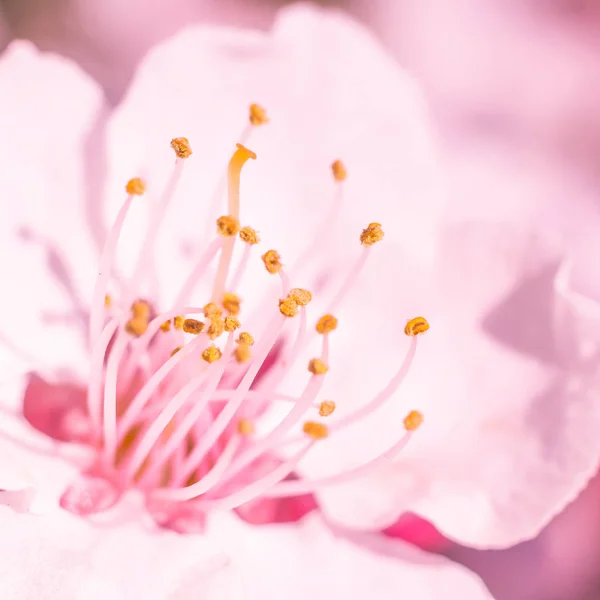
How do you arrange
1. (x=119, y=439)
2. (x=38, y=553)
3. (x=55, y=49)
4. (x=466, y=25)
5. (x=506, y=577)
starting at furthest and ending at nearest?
(x=466, y=25) → (x=55, y=49) → (x=506, y=577) → (x=119, y=439) → (x=38, y=553)

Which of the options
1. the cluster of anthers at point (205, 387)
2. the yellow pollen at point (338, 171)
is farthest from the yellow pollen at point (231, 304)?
the yellow pollen at point (338, 171)

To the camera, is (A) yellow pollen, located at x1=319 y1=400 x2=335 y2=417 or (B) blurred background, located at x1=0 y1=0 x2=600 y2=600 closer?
(A) yellow pollen, located at x1=319 y1=400 x2=335 y2=417

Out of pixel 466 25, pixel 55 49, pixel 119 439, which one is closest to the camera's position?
pixel 119 439

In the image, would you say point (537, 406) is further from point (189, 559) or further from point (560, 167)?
point (560, 167)

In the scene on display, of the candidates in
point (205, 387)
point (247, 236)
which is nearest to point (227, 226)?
point (247, 236)

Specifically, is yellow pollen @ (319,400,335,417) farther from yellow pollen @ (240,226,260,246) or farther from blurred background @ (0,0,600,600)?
blurred background @ (0,0,600,600)

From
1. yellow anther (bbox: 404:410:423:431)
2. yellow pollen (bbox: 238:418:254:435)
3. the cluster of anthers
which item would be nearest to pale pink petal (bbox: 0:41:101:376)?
the cluster of anthers

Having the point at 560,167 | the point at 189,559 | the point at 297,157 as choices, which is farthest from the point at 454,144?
the point at 189,559
